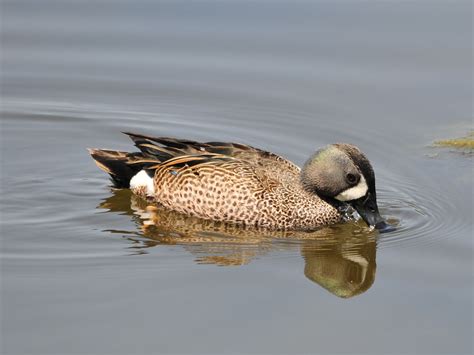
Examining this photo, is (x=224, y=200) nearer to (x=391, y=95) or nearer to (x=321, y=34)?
(x=391, y=95)

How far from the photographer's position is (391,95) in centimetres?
1295

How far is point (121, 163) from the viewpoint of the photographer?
10883mm

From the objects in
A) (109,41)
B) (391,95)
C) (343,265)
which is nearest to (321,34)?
(391,95)

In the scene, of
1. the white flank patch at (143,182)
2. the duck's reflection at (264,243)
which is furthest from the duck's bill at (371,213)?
the white flank patch at (143,182)

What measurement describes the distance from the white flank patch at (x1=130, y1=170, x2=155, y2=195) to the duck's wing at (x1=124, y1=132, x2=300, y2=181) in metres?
0.21

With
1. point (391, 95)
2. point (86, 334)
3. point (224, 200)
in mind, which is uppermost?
point (391, 95)

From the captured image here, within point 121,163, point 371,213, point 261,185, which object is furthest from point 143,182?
point 371,213

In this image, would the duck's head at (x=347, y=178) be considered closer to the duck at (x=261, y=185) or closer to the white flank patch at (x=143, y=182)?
the duck at (x=261, y=185)

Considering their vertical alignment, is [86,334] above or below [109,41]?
below

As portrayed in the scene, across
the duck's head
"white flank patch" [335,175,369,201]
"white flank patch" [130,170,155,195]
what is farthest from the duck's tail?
"white flank patch" [335,175,369,201]

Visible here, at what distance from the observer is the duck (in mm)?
10094

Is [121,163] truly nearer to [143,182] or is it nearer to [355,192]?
[143,182]

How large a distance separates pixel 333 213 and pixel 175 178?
5.26 ft

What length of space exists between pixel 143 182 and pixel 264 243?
1.71m
